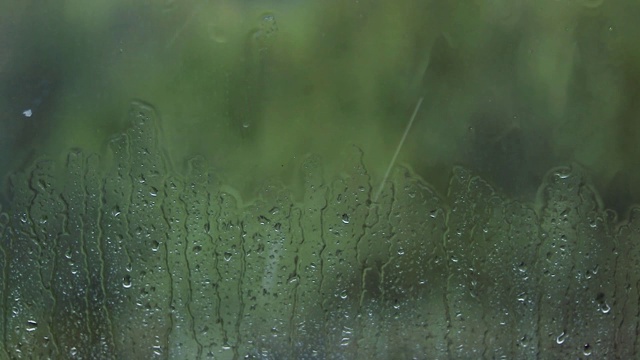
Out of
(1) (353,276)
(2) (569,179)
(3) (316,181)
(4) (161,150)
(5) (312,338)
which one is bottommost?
(5) (312,338)

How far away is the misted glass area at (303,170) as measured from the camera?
271 cm

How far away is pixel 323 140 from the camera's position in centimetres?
275

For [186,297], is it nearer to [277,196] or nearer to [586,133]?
[277,196]

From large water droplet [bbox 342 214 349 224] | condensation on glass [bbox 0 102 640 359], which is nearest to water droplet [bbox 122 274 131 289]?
condensation on glass [bbox 0 102 640 359]

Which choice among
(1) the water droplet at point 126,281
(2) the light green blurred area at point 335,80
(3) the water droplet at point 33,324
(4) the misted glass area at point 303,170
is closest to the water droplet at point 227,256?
(4) the misted glass area at point 303,170

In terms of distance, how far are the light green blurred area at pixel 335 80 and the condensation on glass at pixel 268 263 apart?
9 centimetres

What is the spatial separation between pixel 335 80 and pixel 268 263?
0.81m

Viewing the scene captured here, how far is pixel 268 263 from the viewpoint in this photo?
275 centimetres

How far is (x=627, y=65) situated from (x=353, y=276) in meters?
1.46

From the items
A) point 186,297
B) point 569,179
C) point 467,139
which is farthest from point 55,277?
point 569,179

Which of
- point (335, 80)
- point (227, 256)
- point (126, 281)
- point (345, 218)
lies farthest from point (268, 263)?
point (335, 80)

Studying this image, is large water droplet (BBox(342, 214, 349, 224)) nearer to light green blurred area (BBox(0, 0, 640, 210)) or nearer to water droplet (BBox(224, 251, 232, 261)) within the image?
light green blurred area (BBox(0, 0, 640, 210))

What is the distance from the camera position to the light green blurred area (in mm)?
2697

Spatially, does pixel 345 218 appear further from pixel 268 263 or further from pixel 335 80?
pixel 335 80
